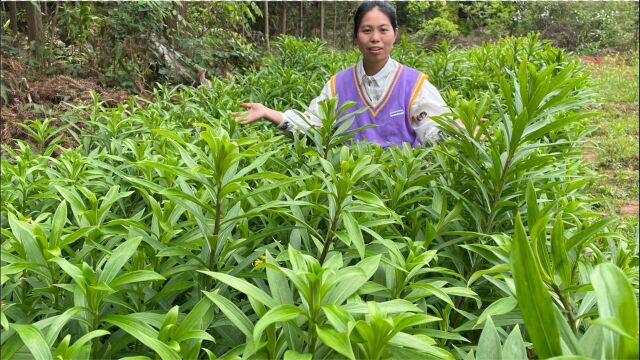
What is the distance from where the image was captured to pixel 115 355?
106 cm

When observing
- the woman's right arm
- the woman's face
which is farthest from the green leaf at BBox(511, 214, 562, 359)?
the woman's face

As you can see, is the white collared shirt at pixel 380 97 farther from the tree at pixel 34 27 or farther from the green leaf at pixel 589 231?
the tree at pixel 34 27

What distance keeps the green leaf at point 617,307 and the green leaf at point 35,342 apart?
87cm

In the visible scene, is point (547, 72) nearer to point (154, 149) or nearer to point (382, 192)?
point (382, 192)

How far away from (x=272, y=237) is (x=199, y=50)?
20.8 ft

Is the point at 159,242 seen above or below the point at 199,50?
below

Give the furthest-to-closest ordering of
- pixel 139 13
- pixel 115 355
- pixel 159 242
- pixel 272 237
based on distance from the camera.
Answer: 1. pixel 139 13
2. pixel 272 237
3. pixel 159 242
4. pixel 115 355

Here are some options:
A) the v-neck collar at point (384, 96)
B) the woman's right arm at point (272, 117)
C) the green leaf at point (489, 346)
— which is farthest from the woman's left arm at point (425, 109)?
the green leaf at point (489, 346)

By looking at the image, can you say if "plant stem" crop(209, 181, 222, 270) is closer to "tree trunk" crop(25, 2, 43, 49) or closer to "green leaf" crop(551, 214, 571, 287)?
"green leaf" crop(551, 214, 571, 287)

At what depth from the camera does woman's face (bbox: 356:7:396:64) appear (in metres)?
3.02

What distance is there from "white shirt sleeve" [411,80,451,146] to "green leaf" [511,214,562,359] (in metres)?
2.24

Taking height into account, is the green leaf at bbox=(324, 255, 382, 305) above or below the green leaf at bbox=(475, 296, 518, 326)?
above

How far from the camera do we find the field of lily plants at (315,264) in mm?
849

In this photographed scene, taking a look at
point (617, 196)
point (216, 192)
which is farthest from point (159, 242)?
point (617, 196)
